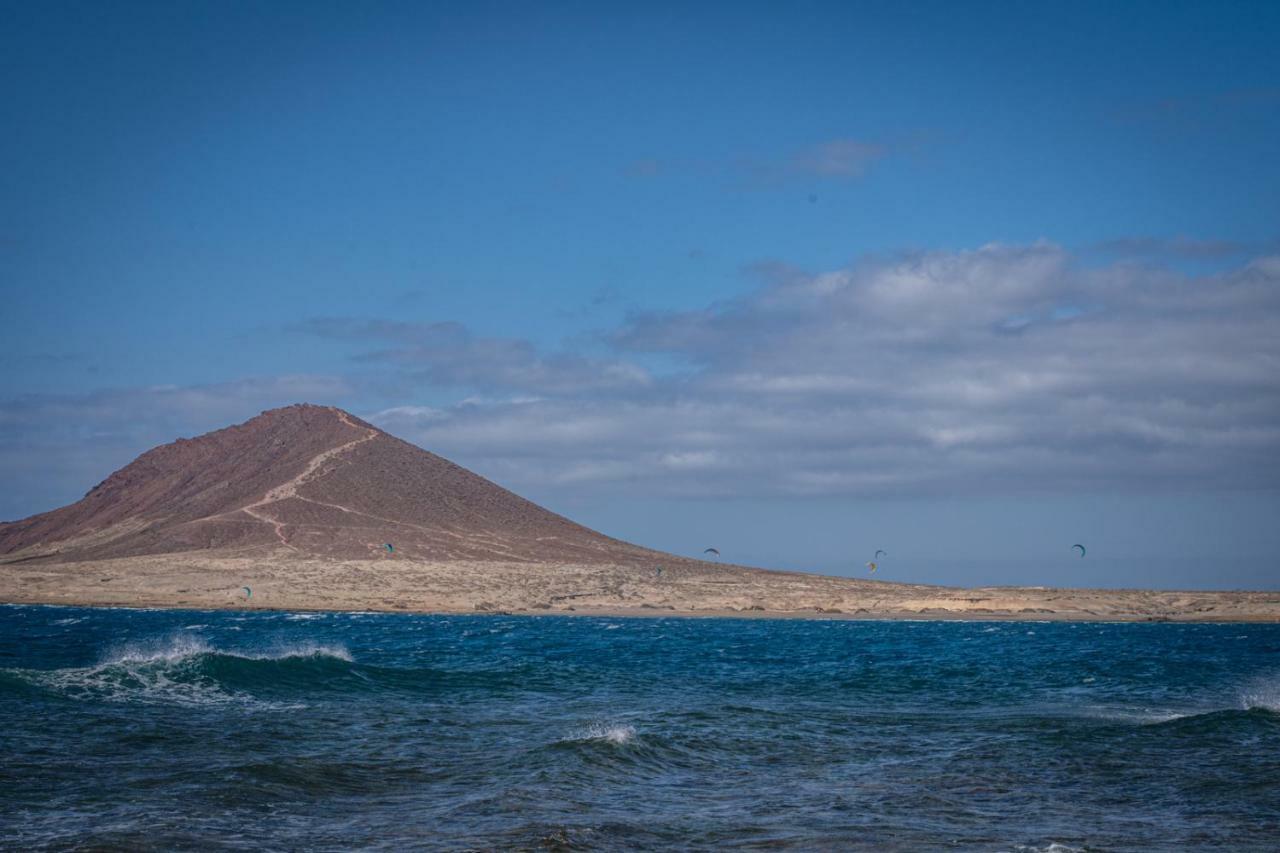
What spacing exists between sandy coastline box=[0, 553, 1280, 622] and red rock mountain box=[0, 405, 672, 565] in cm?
800

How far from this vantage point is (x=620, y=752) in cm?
2167

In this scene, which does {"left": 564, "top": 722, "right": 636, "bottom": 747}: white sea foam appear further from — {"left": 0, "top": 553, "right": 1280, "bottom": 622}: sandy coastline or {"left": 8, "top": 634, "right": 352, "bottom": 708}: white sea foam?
{"left": 0, "top": 553, "right": 1280, "bottom": 622}: sandy coastline

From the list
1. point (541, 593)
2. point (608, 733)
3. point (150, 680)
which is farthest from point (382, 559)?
point (608, 733)

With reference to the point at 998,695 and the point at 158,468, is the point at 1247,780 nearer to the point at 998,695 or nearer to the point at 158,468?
the point at 998,695

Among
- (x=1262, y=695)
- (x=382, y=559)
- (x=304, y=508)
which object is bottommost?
(x=1262, y=695)

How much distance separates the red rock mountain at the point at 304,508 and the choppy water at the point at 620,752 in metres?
72.1

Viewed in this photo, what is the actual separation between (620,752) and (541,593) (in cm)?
7623

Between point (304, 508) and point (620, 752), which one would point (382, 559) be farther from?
point (620, 752)

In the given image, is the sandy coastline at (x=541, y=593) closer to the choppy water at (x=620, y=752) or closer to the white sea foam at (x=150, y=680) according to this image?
the choppy water at (x=620, y=752)

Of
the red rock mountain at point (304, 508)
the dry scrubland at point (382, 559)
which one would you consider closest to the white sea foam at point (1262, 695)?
the dry scrubland at point (382, 559)

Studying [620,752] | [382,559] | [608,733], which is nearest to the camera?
[620,752]

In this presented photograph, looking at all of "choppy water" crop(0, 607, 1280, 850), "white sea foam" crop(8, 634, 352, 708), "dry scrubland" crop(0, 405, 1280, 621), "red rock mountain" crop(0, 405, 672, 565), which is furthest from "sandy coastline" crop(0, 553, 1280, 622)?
"white sea foam" crop(8, 634, 352, 708)

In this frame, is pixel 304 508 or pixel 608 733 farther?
pixel 304 508

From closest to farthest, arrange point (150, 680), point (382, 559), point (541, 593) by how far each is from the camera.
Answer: point (150, 680) < point (541, 593) < point (382, 559)
